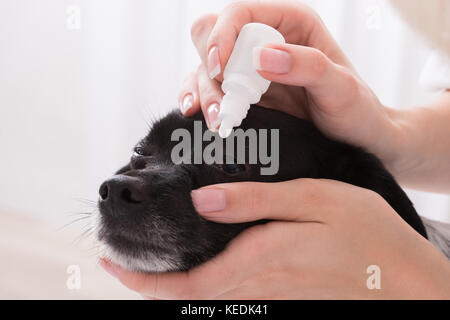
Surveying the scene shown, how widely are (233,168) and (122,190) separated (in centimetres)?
29

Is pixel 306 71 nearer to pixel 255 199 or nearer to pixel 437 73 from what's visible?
pixel 255 199

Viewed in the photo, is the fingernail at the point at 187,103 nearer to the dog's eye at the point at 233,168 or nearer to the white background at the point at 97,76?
the dog's eye at the point at 233,168

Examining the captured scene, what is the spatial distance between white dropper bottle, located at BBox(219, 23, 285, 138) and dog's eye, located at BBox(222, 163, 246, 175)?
19 cm

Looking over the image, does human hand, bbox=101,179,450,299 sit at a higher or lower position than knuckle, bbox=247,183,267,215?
lower

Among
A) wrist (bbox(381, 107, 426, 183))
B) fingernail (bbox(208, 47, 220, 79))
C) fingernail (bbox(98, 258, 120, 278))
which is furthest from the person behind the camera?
wrist (bbox(381, 107, 426, 183))

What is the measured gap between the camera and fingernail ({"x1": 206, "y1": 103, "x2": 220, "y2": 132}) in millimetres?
1209

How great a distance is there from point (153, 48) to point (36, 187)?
1246 millimetres

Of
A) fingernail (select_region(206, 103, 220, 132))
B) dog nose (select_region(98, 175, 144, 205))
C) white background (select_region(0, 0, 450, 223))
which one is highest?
white background (select_region(0, 0, 450, 223))

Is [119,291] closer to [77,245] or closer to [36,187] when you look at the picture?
[77,245]

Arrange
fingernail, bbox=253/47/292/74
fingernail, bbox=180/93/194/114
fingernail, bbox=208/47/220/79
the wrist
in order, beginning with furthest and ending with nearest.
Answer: the wrist < fingernail, bbox=180/93/194/114 < fingernail, bbox=208/47/220/79 < fingernail, bbox=253/47/292/74

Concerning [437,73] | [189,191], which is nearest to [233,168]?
[189,191]

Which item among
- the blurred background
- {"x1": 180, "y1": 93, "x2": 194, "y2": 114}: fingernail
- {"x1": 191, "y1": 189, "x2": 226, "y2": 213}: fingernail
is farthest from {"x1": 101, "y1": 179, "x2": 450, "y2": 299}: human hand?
the blurred background

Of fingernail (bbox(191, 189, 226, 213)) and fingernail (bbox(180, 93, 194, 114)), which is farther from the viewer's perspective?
fingernail (bbox(180, 93, 194, 114))

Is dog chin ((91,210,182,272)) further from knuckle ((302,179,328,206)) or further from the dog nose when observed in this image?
knuckle ((302,179,328,206))
